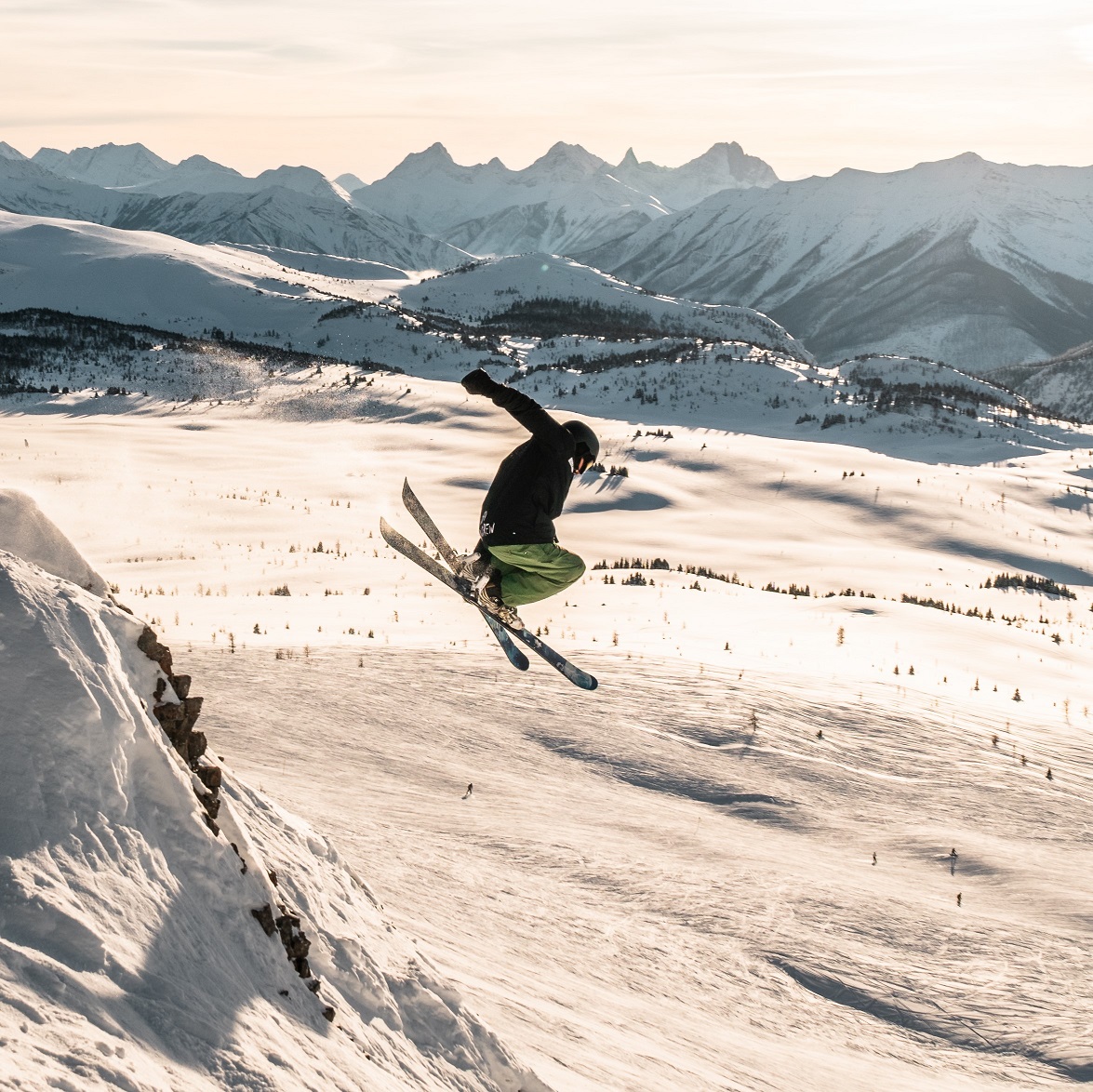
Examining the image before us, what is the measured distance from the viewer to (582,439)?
6.07 meters

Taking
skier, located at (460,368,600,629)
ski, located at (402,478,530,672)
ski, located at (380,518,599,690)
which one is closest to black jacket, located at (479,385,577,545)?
skier, located at (460,368,600,629)

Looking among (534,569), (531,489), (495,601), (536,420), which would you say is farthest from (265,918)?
(536,420)

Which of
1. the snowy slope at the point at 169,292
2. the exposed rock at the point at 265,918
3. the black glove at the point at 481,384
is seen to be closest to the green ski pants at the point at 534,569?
the black glove at the point at 481,384

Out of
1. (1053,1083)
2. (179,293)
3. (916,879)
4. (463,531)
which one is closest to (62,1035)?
(1053,1083)

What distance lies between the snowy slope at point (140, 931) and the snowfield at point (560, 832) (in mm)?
19

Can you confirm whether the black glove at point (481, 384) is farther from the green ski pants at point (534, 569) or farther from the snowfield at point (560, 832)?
the snowfield at point (560, 832)

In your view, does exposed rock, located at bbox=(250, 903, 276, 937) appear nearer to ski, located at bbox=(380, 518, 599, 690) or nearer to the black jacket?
ski, located at bbox=(380, 518, 599, 690)

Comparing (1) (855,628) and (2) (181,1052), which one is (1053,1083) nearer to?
(2) (181,1052)

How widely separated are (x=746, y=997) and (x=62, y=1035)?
6.70m

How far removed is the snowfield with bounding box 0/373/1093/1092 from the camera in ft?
16.0

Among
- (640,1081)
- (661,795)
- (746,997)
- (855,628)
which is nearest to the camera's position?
(640,1081)

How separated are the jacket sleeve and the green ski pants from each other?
2.01 feet

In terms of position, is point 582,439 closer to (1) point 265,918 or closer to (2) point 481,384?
(2) point 481,384

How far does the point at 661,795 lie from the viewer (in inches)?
512
